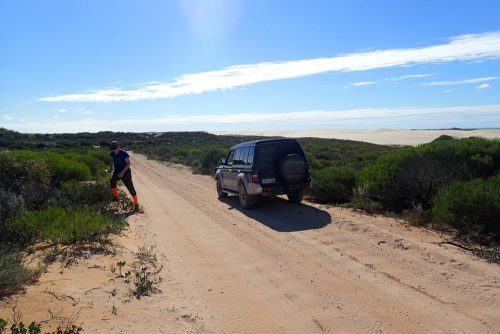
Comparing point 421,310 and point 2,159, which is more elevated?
point 2,159

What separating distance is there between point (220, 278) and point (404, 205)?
6199 mm

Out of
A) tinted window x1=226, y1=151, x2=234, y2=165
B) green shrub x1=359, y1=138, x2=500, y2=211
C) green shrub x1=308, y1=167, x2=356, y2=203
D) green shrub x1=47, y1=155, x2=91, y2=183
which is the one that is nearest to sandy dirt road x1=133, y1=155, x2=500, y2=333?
green shrub x1=359, y1=138, x2=500, y2=211

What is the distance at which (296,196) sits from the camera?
12.4 metres

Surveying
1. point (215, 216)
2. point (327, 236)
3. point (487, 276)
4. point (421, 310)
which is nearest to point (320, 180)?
point (215, 216)

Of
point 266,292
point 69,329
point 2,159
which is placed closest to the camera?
point 69,329

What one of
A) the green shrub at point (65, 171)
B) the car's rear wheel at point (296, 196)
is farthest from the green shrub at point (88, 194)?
the car's rear wheel at point (296, 196)

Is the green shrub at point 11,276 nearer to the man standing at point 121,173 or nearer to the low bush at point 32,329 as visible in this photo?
the low bush at point 32,329

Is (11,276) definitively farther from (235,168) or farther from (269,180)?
(235,168)

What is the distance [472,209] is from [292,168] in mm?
4707

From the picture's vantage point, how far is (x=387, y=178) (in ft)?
35.6

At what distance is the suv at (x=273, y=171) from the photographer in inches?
451

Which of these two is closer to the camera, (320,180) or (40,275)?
(40,275)

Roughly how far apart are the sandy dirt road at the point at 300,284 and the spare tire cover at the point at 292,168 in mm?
2216

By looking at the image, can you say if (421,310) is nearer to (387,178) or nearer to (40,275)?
(40,275)
